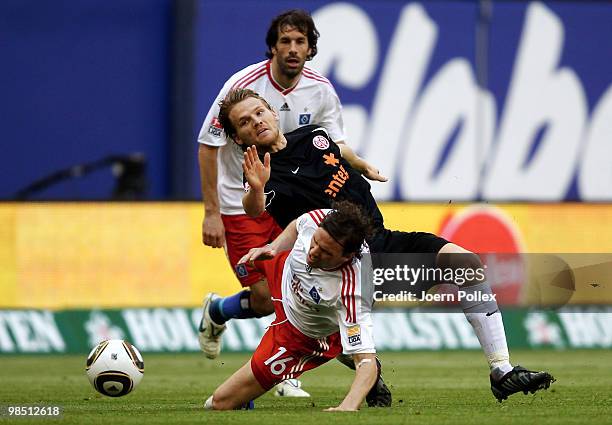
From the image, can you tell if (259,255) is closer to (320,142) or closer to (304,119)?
(320,142)

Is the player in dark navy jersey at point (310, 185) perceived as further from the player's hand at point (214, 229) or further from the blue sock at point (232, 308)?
the blue sock at point (232, 308)

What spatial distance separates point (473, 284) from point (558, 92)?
10753 millimetres

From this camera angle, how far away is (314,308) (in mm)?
7988

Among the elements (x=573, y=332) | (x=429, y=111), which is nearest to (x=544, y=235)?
(x=573, y=332)

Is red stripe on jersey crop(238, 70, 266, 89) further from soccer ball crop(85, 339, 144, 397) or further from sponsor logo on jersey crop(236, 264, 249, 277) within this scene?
soccer ball crop(85, 339, 144, 397)

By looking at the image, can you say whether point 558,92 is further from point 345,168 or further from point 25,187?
point 345,168

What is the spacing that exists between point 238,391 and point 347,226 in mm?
1314

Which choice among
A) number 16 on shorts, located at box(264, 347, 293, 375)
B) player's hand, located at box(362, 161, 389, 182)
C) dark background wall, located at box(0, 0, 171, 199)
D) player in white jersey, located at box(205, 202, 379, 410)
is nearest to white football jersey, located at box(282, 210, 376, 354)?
player in white jersey, located at box(205, 202, 379, 410)

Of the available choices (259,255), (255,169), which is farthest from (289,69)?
(259,255)

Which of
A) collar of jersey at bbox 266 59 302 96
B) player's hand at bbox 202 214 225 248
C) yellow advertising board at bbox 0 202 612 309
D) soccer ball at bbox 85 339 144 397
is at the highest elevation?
collar of jersey at bbox 266 59 302 96

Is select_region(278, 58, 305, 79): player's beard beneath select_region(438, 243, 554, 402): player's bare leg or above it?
above

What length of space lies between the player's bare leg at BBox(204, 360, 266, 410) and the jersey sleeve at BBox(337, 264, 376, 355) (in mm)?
687

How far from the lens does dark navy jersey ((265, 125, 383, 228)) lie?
28.5ft

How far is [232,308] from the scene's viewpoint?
10.5 metres
